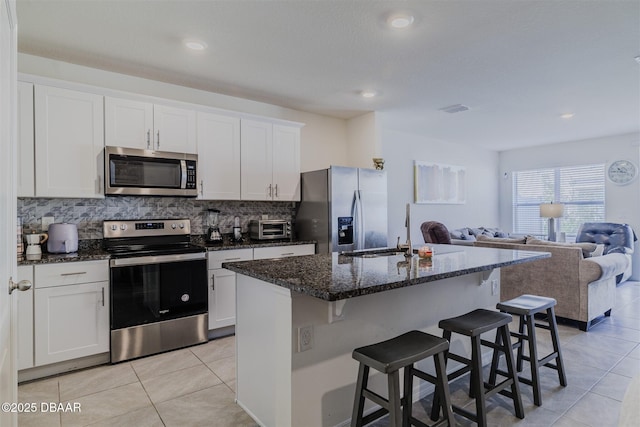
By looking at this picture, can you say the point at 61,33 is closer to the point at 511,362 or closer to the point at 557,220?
the point at 511,362

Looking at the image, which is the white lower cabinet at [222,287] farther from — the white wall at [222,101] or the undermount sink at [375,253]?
the white wall at [222,101]

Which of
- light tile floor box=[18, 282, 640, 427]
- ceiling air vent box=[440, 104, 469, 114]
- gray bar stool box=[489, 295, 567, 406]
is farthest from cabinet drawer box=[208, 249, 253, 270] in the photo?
ceiling air vent box=[440, 104, 469, 114]

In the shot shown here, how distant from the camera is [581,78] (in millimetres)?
3656

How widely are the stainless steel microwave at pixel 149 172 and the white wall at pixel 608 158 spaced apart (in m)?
6.99

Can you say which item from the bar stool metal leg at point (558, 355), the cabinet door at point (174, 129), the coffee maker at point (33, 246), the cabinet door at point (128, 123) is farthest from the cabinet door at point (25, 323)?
the bar stool metal leg at point (558, 355)

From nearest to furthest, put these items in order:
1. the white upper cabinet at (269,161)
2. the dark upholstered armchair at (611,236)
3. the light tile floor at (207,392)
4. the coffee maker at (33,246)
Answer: the light tile floor at (207,392)
the coffee maker at (33,246)
the white upper cabinet at (269,161)
the dark upholstered armchair at (611,236)

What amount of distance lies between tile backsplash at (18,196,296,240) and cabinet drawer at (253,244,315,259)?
0.62 meters

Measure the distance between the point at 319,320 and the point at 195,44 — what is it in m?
2.35

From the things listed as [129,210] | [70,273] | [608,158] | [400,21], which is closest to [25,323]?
[70,273]

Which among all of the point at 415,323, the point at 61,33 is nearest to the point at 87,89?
the point at 61,33

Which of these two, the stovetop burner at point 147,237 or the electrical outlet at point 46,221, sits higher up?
the electrical outlet at point 46,221

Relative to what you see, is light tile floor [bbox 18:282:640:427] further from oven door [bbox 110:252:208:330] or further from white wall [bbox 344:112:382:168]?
white wall [bbox 344:112:382:168]

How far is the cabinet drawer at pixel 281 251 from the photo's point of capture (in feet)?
12.3

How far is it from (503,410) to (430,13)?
8.50 ft
